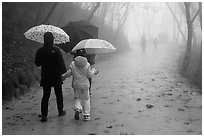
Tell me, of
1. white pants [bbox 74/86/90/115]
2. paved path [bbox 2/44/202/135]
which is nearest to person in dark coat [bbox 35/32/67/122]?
white pants [bbox 74/86/90/115]

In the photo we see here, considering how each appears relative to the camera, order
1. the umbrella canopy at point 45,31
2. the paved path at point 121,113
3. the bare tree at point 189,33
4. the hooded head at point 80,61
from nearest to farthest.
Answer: the paved path at point 121,113 < the hooded head at point 80,61 < the umbrella canopy at point 45,31 < the bare tree at point 189,33

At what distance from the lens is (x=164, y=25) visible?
250 feet

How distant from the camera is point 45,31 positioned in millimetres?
7348

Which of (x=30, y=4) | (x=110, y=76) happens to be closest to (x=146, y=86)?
(x=110, y=76)

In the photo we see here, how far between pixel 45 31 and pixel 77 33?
5.23 ft

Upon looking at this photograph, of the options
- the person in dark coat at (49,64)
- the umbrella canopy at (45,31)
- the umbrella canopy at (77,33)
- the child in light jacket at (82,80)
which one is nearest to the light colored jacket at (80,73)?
the child in light jacket at (82,80)

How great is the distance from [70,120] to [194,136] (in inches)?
99.4

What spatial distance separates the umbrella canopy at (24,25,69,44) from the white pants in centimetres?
147

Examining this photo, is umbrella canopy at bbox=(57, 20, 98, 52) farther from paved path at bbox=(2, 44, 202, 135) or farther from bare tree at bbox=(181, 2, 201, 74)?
bare tree at bbox=(181, 2, 201, 74)

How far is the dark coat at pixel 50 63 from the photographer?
254 inches

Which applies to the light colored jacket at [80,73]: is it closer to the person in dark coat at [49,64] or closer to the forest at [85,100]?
the forest at [85,100]

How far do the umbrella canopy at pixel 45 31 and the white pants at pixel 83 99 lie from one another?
1.47m

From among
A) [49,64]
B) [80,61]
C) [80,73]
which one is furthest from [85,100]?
[49,64]

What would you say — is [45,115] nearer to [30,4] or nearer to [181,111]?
[181,111]
